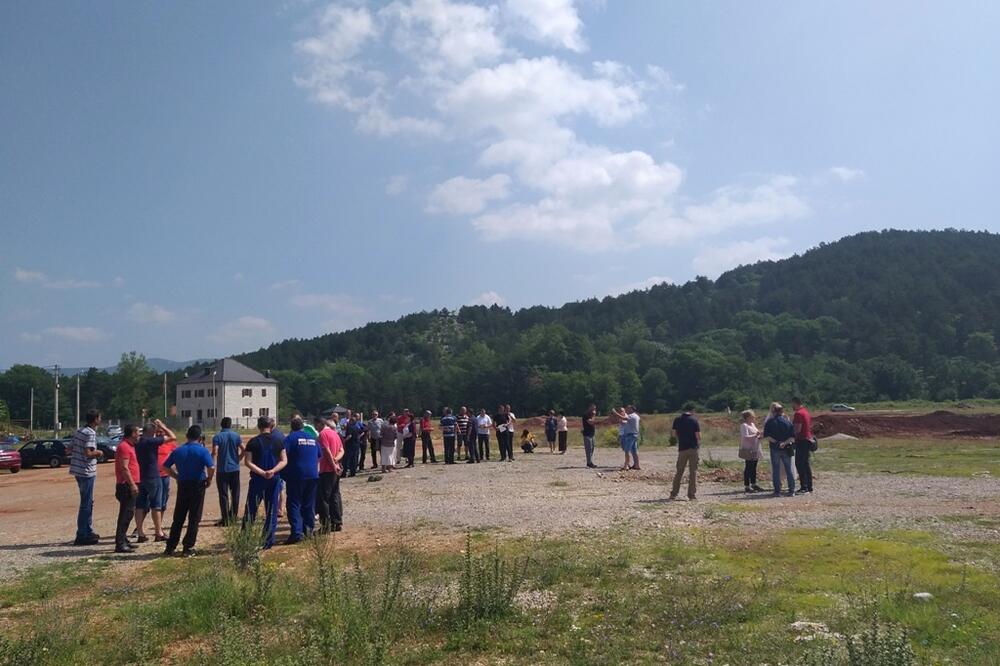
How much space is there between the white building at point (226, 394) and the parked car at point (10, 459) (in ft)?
204

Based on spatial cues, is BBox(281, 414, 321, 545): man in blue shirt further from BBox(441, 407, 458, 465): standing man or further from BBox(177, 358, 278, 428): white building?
BBox(177, 358, 278, 428): white building

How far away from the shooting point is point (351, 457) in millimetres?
20875

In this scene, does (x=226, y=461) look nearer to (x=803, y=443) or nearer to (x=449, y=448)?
(x=803, y=443)

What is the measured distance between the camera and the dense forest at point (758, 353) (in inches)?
4323

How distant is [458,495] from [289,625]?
953 cm

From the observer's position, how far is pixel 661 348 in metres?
132

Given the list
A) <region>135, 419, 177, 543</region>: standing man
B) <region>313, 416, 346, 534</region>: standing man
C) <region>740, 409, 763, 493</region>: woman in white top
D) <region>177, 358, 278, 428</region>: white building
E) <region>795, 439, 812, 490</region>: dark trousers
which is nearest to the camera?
<region>135, 419, 177, 543</region>: standing man

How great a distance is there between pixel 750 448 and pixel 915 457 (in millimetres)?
13217

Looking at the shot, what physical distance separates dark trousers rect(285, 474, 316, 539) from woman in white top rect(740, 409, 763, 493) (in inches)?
355

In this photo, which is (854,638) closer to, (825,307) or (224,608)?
(224,608)

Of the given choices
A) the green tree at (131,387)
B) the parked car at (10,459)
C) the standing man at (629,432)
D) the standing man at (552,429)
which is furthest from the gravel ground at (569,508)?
the green tree at (131,387)

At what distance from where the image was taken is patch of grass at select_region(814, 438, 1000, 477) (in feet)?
66.7

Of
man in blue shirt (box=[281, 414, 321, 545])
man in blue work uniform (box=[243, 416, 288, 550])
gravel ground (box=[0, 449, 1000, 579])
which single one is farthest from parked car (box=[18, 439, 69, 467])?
man in blue shirt (box=[281, 414, 321, 545])

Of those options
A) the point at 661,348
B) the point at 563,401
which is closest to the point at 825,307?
the point at 661,348
